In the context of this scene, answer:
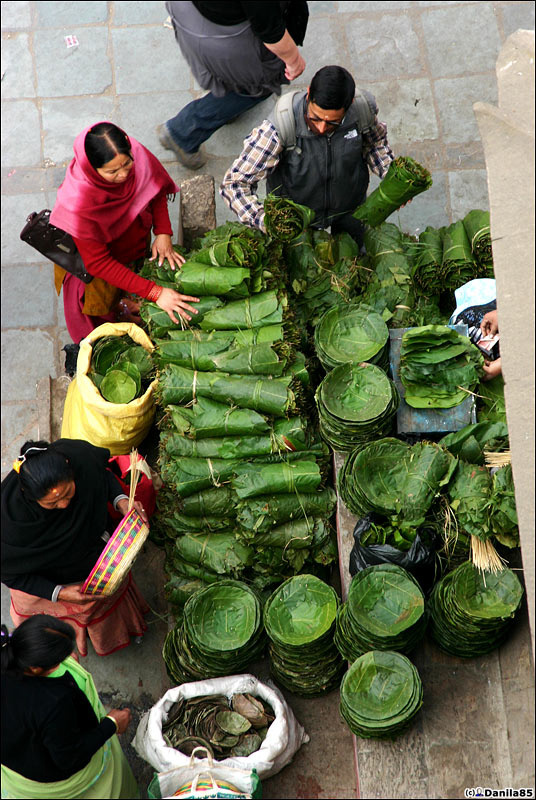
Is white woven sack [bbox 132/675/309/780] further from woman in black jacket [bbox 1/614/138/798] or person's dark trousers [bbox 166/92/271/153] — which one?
person's dark trousers [bbox 166/92/271/153]

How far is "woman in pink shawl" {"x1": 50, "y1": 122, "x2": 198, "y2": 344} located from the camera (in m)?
3.86

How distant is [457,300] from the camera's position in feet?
13.7

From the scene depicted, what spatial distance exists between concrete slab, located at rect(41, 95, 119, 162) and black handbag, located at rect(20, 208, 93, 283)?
2.02m

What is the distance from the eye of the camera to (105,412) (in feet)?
13.6

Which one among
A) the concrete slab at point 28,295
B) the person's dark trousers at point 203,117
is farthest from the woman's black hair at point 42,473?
the person's dark trousers at point 203,117

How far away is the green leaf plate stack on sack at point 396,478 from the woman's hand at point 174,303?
51.5 inches

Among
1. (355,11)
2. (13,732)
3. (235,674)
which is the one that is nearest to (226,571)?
(235,674)

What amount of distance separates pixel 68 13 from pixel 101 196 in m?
3.37

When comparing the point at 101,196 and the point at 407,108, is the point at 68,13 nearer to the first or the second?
the point at 407,108

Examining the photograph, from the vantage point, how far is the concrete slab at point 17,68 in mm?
6379

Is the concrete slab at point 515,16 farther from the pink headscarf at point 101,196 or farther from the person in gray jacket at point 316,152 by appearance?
the pink headscarf at point 101,196

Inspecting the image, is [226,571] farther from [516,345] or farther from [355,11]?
[355,11]

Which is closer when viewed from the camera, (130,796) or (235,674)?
(130,796)

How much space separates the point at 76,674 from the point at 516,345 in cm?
221
